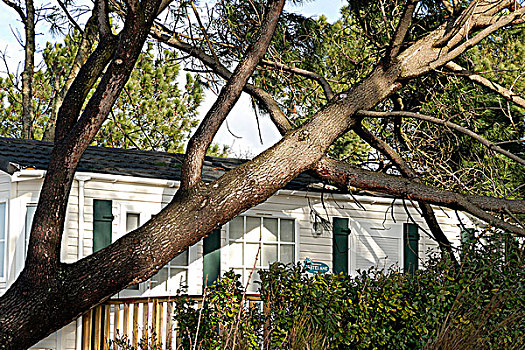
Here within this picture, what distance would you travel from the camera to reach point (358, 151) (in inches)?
732

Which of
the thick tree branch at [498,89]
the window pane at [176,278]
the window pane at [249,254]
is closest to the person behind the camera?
the thick tree branch at [498,89]

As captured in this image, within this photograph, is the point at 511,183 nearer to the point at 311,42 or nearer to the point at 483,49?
the point at 483,49

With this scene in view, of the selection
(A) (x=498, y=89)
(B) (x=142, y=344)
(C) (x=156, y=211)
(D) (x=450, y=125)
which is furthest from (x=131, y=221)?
(A) (x=498, y=89)

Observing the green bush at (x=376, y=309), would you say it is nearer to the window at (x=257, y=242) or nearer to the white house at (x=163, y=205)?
the white house at (x=163, y=205)

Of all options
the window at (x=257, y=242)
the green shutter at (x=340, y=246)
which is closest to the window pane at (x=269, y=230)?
the window at (x=257, y=242)

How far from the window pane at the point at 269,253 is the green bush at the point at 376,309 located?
108 inches

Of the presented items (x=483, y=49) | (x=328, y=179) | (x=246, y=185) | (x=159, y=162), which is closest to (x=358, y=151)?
(x=483, y=49)

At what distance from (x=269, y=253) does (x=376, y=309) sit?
320 cm

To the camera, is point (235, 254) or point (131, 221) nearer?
point (131, 221)

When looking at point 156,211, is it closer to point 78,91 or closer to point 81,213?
point 81,213

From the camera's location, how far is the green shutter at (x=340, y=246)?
10039 mm

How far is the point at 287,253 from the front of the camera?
976cm

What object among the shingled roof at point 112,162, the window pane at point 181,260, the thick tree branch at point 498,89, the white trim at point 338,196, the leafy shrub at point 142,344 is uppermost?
the thick tree branch at point 498,89

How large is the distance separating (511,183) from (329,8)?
210 inches
